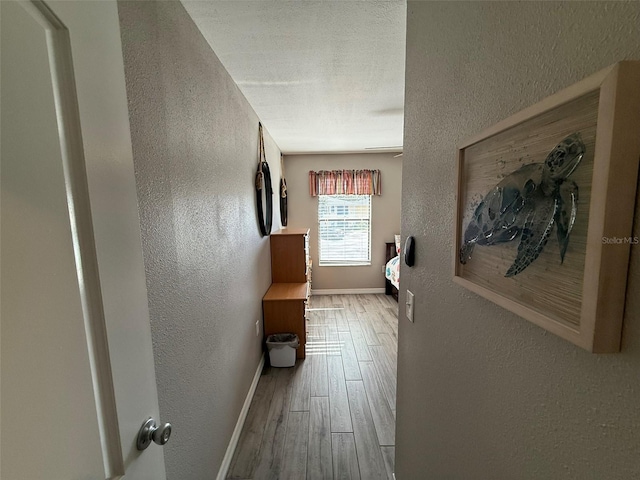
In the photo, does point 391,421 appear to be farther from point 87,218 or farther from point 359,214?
point 359,214

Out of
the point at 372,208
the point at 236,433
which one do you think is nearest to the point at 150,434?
the point at 236,433

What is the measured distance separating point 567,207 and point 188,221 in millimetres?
1229

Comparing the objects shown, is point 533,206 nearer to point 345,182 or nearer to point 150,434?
point 150,434

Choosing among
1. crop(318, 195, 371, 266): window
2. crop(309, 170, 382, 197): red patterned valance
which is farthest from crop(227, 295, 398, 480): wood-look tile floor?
crop(309, 170, 382, 197): red patterned valance

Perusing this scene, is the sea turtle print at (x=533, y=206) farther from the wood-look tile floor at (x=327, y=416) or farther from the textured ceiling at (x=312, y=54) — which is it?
the wood-look tile floor at (x=327, y=416)

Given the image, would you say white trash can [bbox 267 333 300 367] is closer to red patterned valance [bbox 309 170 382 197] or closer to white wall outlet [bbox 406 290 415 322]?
white wall outlet [bbox 406 290 415 322]

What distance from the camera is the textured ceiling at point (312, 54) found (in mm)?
1204

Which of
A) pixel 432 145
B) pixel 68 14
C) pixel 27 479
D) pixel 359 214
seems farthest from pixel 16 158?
pixel 359 214

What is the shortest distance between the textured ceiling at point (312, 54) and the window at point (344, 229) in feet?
6.50

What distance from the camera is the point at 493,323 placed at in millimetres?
626

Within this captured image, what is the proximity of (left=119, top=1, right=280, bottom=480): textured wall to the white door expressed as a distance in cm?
31

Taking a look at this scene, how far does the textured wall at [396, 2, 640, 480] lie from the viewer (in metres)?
0.38

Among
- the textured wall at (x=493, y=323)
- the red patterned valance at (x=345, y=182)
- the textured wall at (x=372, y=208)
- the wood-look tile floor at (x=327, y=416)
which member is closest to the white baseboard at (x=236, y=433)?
the wood-look tile floor at (x=327, y=416)

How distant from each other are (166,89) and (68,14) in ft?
1.97
